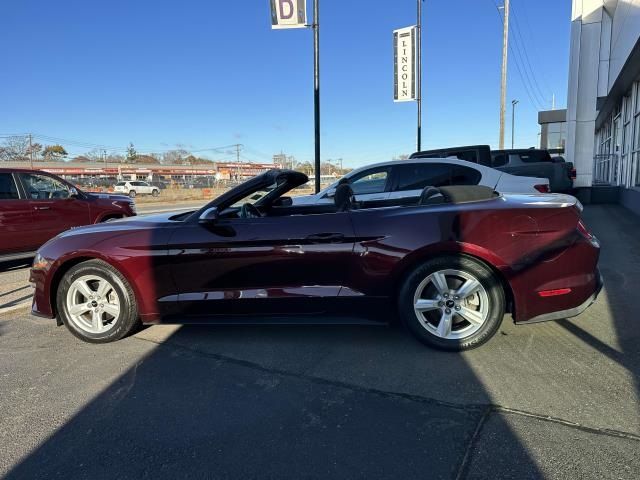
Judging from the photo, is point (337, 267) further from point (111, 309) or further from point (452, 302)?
point (111, 309)

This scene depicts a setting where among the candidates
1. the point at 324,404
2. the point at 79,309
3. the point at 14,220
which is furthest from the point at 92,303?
the point at 14,220

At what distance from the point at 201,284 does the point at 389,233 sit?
5.31ft

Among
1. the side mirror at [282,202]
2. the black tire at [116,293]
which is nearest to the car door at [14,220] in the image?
the black tire at [116,293]

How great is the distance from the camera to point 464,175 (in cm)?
752

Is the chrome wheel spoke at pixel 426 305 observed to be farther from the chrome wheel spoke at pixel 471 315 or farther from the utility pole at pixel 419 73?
the utility pole at pixel 419 73

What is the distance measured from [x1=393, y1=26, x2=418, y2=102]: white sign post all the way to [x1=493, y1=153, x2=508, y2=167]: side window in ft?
13.0

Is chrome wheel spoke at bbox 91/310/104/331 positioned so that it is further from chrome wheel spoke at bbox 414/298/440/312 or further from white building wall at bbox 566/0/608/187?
white building wall at bbox 566/0/608/187

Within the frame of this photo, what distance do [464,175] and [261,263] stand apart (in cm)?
473

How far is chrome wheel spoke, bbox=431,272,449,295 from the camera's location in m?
3.68

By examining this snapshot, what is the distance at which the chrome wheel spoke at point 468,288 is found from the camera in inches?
144

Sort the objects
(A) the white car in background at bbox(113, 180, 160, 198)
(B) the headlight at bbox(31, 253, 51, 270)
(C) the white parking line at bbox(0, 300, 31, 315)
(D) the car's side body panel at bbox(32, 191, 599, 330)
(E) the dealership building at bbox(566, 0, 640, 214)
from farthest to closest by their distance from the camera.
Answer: (A) the white car in background at bbox(113, 180, 160, 198) → (E) the dealership building at bbox(566, 0, 640, 214) → (C) the white parking line at bbox(0, 300, 31, 315) → (B) the headlight at bbox(31, 253, 51, 270) → (D) the car's side body panel at bbox(32, 191, 599, 330)

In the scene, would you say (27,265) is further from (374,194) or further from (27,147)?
(27,147)

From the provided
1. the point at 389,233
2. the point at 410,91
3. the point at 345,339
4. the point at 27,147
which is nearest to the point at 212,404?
the point at 345,339

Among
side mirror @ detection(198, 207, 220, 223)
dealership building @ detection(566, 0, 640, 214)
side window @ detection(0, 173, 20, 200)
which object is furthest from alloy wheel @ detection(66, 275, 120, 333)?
dealership building @ detection(566, 0, 640, 214)
